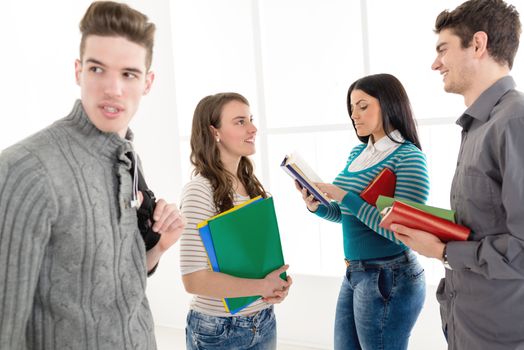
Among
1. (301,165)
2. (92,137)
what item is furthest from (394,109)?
(92,137)

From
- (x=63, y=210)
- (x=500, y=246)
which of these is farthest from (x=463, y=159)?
(x=63, y=210)

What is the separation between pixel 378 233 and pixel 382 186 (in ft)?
0.64

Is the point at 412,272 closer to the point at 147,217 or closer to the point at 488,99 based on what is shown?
the point at 488,99

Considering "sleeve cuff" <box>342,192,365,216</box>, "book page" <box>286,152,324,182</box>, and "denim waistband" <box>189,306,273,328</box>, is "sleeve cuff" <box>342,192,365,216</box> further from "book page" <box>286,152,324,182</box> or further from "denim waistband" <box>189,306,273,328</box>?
"denim waistband" <box>189,306,273,328</box>

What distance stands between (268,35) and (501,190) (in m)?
2.47

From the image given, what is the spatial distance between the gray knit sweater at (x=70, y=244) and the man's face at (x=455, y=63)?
1.07 metres

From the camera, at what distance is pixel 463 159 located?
159 cm

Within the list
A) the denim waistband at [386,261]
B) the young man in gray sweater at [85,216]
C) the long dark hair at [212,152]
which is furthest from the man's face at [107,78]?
the denim waistband at [386,261]

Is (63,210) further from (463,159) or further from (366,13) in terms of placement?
(366,13)

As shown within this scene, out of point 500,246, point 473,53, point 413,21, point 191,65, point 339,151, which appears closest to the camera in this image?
point 500,246

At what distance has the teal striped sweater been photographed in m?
1.95

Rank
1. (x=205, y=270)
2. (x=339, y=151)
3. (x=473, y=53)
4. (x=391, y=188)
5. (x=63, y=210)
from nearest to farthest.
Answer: (x=63, y=210)
(x=473, y=53)
(x=205, y=270)
(x=391, y=188)
(x=339, y=151)

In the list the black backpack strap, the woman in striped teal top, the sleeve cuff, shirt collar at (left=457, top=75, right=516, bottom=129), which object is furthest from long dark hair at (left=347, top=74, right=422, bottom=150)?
the black backpack strap

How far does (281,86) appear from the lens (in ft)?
11.8
